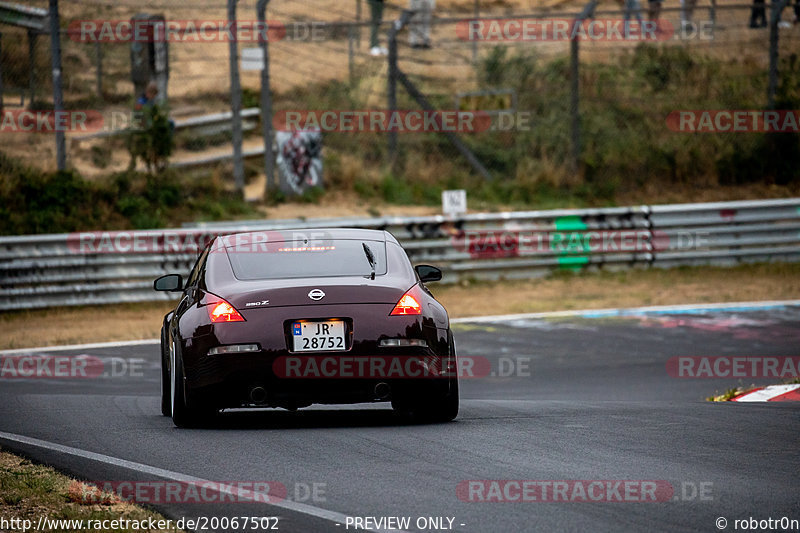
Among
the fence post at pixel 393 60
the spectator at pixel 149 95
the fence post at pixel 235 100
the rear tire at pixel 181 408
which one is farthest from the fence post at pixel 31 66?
the rear tire at pixel 181 408

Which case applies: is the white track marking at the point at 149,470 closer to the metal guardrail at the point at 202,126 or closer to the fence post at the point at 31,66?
the fence post at the point at 31,66

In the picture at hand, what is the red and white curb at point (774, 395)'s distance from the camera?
36.1ft

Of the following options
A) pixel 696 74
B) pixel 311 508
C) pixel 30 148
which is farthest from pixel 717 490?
pixel 696 74

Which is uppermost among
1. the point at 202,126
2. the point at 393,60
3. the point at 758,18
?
the point at 758,18

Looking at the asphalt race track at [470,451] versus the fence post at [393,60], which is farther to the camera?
the fence post at [393,60]

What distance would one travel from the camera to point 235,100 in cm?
2203

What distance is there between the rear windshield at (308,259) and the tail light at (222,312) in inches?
14.0

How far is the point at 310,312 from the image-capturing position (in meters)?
8.41

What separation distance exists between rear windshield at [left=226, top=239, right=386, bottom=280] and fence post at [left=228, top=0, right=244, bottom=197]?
492 inches

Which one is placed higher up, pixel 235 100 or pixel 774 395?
pixel 235 100

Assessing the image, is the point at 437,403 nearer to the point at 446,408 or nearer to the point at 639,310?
the point at 446,408

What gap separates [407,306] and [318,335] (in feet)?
2.16

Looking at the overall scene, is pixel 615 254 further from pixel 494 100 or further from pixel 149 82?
pixel 149 82

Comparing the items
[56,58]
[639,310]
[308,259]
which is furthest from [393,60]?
[308,259]
